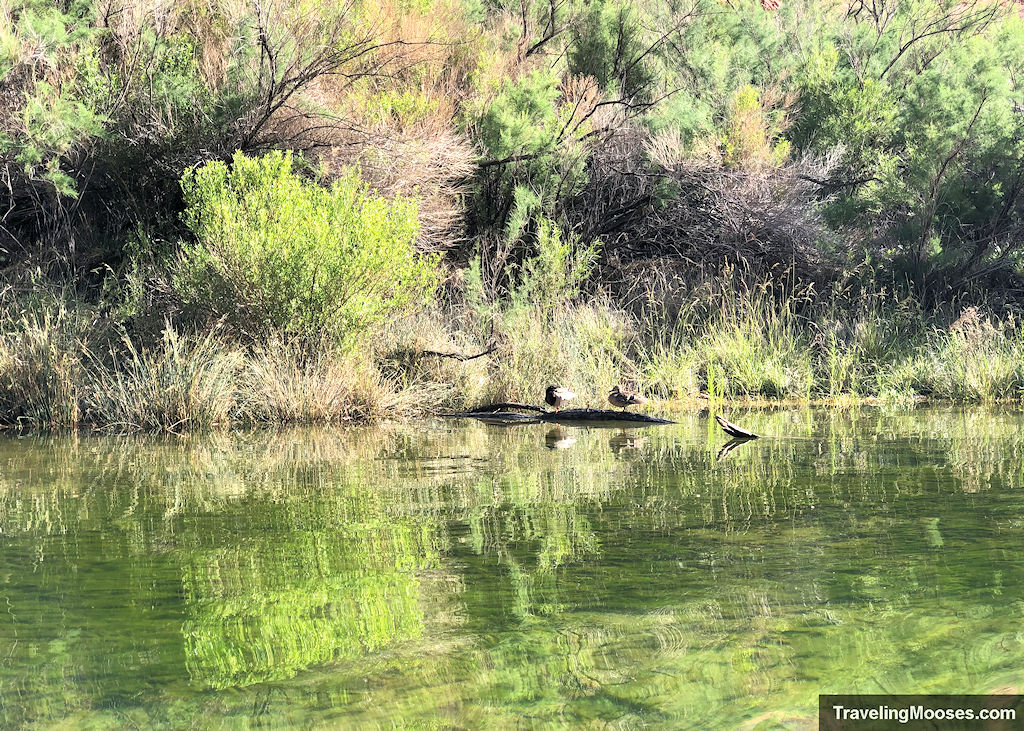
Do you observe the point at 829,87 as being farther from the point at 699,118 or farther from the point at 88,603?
the point at 88,603

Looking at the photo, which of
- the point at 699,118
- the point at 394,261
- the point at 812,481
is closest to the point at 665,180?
the point at 699,118

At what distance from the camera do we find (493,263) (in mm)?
16453

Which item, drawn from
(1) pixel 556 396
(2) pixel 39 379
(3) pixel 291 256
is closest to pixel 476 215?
(3) pixel 291 256

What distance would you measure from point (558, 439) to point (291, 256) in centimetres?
379

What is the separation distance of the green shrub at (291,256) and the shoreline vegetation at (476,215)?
0.04m

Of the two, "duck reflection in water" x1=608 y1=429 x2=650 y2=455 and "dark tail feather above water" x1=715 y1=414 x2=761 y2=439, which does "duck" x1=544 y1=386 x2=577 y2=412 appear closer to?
"duck reflection in water" x1=608 y1=429 x2=650 y2=455

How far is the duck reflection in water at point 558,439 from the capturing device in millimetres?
9633

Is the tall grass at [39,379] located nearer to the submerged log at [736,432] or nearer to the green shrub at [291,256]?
the green shrub at [291,256]

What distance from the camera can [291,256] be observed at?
472 inches

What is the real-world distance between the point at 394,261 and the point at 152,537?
7066 mm

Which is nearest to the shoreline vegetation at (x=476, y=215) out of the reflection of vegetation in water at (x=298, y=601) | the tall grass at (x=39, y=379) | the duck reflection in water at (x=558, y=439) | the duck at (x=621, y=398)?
the tall grass at (x=39, y=379)

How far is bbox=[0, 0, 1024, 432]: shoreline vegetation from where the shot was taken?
39.9 feet

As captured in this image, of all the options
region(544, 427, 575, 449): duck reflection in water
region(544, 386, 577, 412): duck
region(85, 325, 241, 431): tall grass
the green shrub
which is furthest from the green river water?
the green shrub

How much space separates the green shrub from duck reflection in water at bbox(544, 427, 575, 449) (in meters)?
2.65
